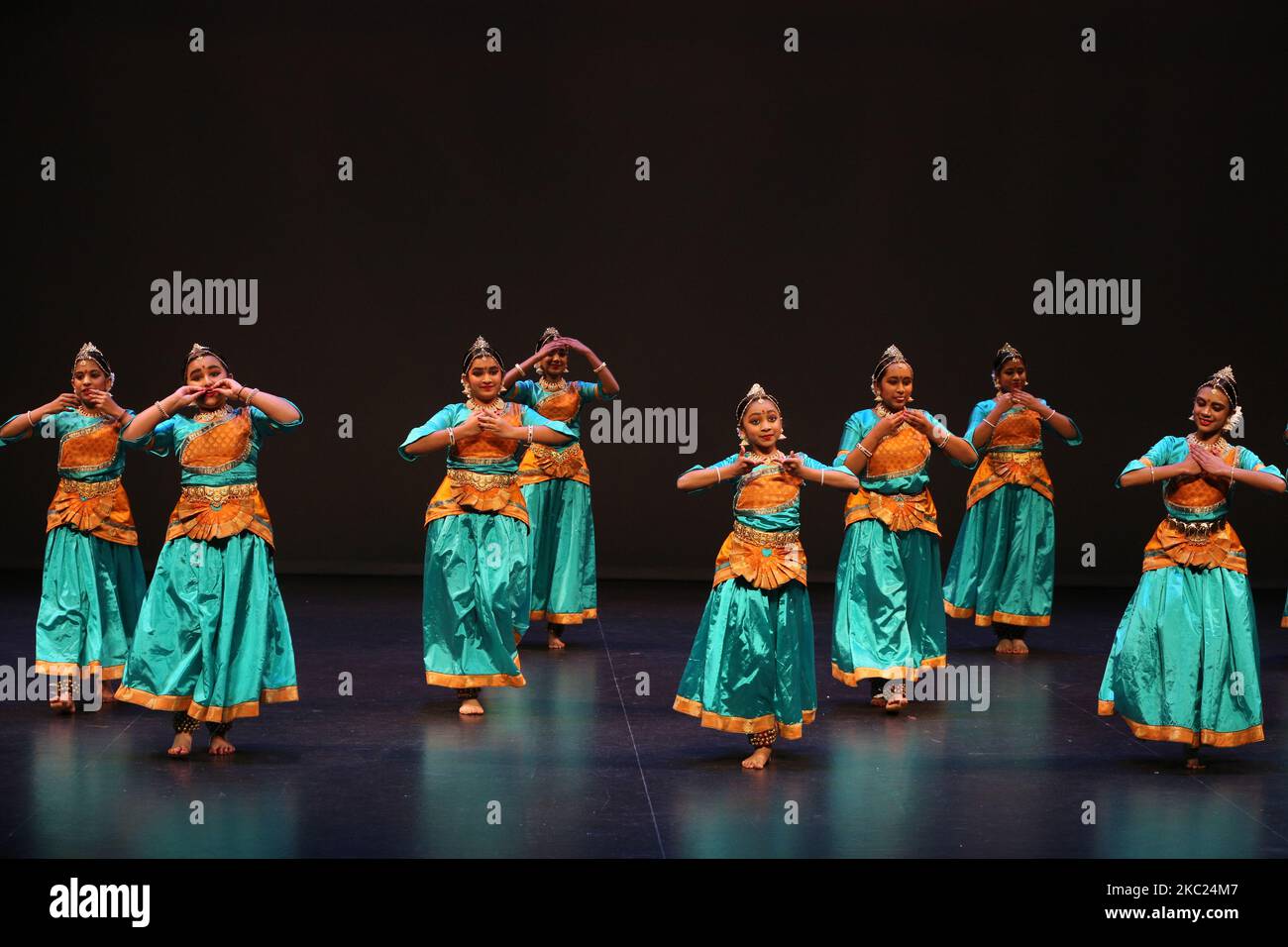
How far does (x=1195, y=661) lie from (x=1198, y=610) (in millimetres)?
166

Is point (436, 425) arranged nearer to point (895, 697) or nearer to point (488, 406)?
point (488, 406)

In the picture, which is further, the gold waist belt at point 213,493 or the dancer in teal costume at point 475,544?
the dancer in teal costume at point 475,544

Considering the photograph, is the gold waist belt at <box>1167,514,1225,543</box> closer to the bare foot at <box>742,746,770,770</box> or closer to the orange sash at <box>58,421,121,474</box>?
the bare foot at <box>742,746,770,770</box>

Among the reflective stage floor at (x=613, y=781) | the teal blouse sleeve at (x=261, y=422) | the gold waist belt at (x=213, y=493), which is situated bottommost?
the reflective stage floor at (x=613, y=781)

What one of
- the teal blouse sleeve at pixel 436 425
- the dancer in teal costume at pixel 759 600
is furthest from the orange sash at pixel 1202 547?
the teal blouse sleeve at pixel 436 425

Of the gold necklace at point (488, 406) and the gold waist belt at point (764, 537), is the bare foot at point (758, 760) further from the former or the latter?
the gold necklace at point (488, 406)

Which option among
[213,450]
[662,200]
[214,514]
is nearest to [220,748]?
[214,514]

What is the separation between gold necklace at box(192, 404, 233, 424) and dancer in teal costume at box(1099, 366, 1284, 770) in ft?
9.87

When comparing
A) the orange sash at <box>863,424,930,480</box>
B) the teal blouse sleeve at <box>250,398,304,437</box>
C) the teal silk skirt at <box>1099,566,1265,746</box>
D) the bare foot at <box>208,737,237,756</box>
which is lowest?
the bare foot at <box>208,737,237,756</box>

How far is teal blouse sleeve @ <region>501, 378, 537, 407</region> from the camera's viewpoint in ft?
24.7

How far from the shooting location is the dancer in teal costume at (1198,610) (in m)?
5.12

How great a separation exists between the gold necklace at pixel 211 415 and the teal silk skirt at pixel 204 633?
399 millimetres

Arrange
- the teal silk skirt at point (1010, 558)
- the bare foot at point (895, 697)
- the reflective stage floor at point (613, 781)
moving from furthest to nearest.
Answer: the teal silk skirt at point (1010, 558) < the bare foot at point (895, 697) < the reflective stage floor at point (613, 781)

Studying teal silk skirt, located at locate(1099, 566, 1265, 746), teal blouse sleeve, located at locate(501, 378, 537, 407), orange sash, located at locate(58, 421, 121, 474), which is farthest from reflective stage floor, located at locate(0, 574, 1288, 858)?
teal blouse sleeve, located at locate(501, 378, 537, 407)
